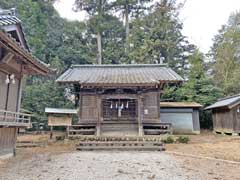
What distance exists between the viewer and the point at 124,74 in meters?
19.4

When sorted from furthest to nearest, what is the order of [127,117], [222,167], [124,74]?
[124,74], [127,117], [222,167]

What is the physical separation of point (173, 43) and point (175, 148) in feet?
62.4

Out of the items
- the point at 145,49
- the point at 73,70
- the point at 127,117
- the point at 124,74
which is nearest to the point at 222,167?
the point at 127,117

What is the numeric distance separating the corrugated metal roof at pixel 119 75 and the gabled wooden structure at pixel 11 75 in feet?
19.2

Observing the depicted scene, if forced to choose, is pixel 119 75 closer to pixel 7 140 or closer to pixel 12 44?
pixel 7 140

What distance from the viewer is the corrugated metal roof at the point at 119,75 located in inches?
637

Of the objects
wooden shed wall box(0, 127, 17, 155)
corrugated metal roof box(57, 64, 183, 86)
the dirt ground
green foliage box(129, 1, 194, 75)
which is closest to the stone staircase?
the dirt ground

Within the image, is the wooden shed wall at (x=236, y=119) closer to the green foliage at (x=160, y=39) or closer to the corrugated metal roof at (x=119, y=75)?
the corrugated metal roof at (x=119, y=75)

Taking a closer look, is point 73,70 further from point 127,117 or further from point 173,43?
point 173,43

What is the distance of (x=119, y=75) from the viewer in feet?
62.3

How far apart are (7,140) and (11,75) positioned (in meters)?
2.50

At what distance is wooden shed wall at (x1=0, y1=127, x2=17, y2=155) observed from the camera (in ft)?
29.7

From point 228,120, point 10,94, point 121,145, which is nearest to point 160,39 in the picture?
point 228,120

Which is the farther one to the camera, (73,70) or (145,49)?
(145,49)
